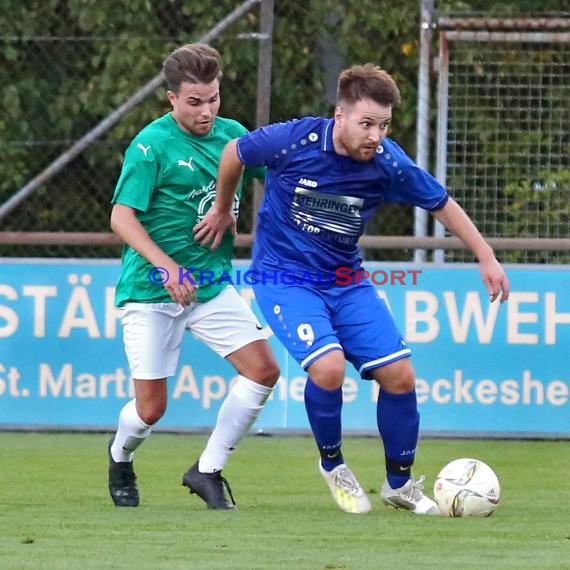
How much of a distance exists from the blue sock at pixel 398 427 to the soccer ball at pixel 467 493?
0.59 ft

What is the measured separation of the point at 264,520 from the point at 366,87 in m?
1.80

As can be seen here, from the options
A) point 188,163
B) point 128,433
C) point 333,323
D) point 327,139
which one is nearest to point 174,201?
point 188,163

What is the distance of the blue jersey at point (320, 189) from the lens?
673cm

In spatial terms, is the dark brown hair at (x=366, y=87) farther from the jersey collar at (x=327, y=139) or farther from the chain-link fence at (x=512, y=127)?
the chain-link fence at (x=512, y=127)

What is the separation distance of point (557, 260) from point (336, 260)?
162 inches

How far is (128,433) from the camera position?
7.18 m

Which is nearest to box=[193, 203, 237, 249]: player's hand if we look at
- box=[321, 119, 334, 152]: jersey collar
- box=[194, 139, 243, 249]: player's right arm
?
box=[194, 139, 243, 249]: player's right arm

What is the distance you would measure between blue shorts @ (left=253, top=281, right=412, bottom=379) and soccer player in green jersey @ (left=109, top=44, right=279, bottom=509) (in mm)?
333

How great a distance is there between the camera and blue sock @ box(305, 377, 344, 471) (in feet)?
22.0

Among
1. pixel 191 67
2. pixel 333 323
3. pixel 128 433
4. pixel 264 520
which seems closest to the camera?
pixel 264 520

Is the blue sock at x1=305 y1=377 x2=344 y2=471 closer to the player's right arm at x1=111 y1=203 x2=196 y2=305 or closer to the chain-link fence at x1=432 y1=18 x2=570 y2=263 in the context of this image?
the player's right arm at x1=111 y1=203 x2=196 y2=305

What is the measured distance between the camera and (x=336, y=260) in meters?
6.86

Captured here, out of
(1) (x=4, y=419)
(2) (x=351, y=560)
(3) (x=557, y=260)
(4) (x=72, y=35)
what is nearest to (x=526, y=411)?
(3) (x=557, y=260)

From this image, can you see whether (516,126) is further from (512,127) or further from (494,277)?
(494,277)
